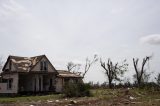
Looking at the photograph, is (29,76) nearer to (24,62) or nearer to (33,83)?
(33,83)

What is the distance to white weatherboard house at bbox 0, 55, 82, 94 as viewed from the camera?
4564 cm

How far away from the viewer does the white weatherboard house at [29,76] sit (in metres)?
45.6

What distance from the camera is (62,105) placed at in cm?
2364

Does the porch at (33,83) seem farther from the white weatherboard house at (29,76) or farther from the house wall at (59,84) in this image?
the house wall at (59,84)

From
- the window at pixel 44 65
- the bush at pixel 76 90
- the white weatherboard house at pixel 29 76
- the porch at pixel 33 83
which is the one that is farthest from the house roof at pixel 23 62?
the bush at pixel 76 90

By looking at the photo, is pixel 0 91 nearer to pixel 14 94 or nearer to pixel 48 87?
pixel 14 94

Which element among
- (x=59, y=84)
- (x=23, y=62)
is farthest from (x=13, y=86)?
(x=59, y=84)

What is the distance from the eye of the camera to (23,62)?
47.3m

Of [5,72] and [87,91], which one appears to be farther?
[5,72]

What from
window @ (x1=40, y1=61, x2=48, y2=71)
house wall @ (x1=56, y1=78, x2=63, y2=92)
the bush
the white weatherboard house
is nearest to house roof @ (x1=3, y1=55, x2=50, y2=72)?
the white weatherboard house

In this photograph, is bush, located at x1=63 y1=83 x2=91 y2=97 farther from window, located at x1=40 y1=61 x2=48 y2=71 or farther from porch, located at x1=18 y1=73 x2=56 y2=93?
window, located at x1=40 y1=61 x2=48 y2=71

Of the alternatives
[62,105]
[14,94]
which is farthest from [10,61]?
[62,105]

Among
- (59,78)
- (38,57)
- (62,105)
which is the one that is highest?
(38,57)

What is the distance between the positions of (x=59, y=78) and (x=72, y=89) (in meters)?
16.1
